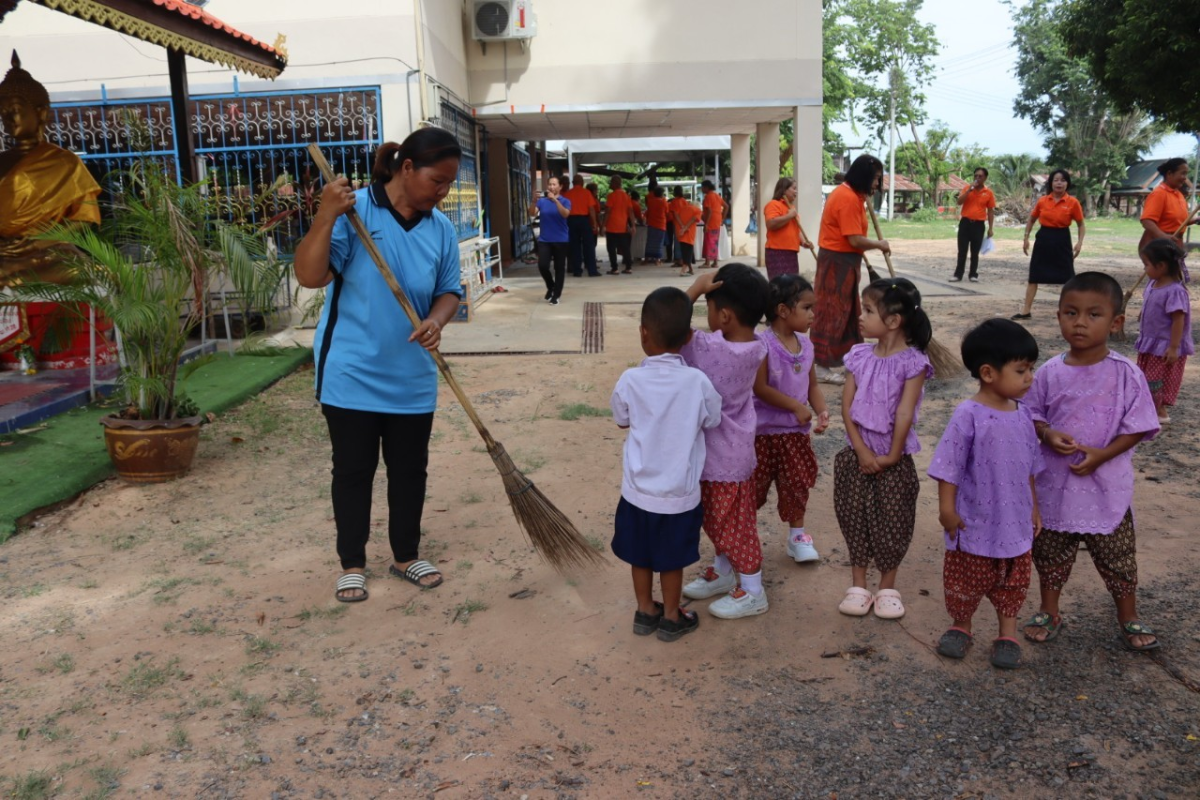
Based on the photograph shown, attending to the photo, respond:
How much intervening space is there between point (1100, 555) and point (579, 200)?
12725 millimetres

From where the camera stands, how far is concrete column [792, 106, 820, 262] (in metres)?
13.9

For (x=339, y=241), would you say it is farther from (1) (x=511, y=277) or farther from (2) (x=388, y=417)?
(1) (x=511, y=277)

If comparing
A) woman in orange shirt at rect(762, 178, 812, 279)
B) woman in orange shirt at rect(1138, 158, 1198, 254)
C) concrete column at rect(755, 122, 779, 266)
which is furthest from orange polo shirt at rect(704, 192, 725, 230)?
woman in orange shirt at rect(1138, 158, 1198, 254)

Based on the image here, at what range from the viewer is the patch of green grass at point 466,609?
3.44 m

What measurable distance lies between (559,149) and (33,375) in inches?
720

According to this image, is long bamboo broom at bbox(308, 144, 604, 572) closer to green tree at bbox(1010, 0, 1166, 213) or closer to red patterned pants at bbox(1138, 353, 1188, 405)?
red patterned pants at bbox(1138, 353, 1188, 405)

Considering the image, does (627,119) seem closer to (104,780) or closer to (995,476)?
(995,476)

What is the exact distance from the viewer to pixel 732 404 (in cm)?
327

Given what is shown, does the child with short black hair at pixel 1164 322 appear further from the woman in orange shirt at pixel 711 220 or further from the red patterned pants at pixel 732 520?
the woman in orange shirt at pixel 711 220

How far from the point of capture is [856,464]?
3.36 metres

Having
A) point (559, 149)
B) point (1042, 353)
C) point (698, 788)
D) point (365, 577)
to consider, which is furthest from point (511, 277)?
point (698, 788)

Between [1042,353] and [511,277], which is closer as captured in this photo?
[1042,353]

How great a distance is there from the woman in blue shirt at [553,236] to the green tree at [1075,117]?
35.9m

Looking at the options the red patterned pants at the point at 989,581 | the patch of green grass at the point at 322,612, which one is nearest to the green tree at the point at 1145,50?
the red patterned pants at the point at 989,581
